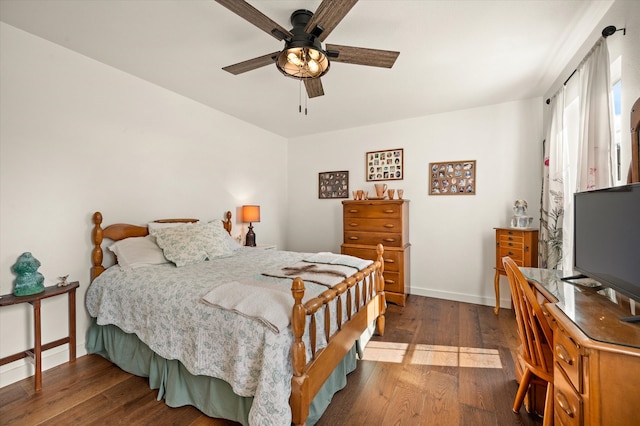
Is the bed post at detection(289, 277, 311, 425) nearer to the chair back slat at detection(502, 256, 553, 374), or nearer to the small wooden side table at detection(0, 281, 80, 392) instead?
the chair back slat at detection(502, 256, 553, 374)

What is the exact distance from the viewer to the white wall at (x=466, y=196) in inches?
132

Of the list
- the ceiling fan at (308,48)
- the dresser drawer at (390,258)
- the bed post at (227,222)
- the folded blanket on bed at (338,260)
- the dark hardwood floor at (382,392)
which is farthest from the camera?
the bed post at (227,222)

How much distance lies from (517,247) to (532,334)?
1834 mm

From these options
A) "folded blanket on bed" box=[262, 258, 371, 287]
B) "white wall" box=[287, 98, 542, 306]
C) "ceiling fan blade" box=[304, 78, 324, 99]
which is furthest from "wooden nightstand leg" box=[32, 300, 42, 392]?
"white wall" box=[287, 98, 542, 306]

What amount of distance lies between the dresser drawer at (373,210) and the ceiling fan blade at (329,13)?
7.69 feet

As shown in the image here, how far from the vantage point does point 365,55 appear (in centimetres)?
180

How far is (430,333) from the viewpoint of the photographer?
2740mm

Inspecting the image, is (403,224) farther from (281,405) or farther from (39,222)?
(39,222)

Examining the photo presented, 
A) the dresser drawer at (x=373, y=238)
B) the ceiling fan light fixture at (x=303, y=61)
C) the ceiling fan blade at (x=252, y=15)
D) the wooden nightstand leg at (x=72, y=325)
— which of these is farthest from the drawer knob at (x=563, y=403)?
the wooden nightstand leg at (x=72, y=325)

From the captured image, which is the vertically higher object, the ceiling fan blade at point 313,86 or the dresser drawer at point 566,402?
the ceiling fan blade at point 313,86

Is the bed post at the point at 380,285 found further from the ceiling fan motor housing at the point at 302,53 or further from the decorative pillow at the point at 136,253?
the decorative pillow at the point at 136,253

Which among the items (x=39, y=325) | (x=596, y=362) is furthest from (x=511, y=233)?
(x=39, y=325)

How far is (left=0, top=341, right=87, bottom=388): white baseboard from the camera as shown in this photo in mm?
1974

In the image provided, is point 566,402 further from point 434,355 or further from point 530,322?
point 434,355
